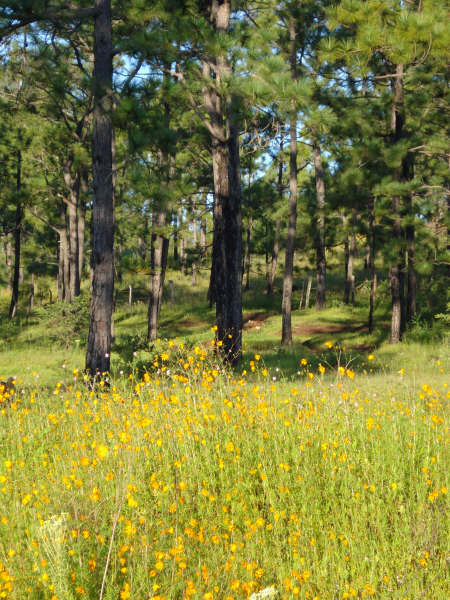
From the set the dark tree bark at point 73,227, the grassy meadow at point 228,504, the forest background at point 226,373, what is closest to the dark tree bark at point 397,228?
the forest background at point 226,373

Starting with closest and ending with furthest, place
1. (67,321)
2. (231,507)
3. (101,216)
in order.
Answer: (231,507) → (101,216) → (67,321)

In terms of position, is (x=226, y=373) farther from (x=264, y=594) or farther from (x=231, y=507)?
(x=264, y=594)

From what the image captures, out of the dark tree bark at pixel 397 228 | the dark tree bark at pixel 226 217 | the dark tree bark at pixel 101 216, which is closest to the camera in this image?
the dark tree bark at pixel 101 216

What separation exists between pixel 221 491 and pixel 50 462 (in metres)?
1.77

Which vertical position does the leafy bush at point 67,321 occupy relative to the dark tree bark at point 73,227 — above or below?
below

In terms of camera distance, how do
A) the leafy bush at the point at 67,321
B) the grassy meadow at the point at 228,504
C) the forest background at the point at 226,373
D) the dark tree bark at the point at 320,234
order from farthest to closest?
1. the dark tree bark at the point at 320,234
2. the leafy bush at the point at 67,321
3. the forest background at the point at 226,373
4. the grassy meadow at the point at 228,504

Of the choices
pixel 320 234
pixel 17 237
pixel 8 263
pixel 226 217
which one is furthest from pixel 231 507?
pixel 8 263

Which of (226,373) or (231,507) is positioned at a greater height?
(226,373)

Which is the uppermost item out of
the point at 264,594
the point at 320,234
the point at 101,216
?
the point at 320,234

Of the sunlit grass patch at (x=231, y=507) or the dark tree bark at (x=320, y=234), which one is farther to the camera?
the dark tree bark at (x=320, y=234)

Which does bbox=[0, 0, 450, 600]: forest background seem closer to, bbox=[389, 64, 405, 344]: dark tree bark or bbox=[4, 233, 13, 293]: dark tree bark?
bbox=[389, 64, 405, 344]: dark tree bark

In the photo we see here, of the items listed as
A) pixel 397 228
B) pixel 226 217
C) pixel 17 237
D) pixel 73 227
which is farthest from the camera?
pixel 17 237

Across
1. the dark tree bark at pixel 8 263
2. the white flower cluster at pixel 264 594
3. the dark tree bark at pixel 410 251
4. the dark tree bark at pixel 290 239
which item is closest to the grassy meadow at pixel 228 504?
the white flower cluster at pixel 264 594

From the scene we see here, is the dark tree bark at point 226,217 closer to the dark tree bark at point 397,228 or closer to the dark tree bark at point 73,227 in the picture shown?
the dark tree bark at point 397,228
